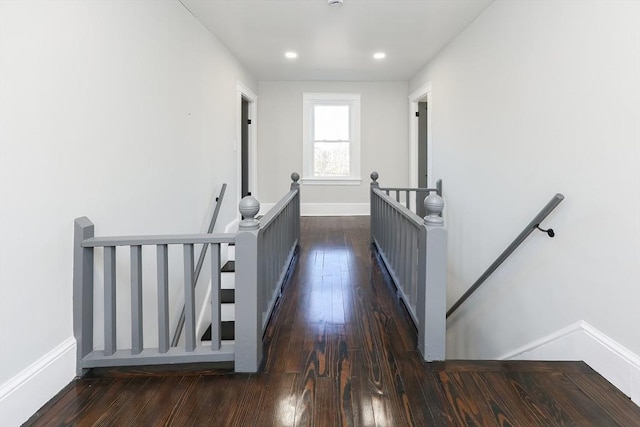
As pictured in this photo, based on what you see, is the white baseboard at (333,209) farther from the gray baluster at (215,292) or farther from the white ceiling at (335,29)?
the gray baluster at (215,292)

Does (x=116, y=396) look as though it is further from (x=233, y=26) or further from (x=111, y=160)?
(x=233, y=26)

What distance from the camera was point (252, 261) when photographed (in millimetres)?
1808

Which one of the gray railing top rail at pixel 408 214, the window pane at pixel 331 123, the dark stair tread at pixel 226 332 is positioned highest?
the window pane at pixel 331 123

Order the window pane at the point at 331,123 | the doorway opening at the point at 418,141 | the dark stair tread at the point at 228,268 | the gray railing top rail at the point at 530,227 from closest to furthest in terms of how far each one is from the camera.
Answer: the gray railing top rail at the point at 530,227, the dark stair tread at the point at 228,268, the doorway opening at the point at 418,141, the window pane at the point at 331,123

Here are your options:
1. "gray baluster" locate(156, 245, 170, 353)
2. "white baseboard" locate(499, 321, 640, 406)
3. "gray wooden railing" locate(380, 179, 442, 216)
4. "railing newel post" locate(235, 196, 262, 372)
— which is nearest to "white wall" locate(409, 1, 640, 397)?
"white baseboard" locate(499, 321, 640, 406)

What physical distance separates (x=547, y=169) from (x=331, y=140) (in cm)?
448

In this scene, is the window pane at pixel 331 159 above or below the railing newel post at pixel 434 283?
above

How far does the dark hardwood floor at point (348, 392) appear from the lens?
149cm

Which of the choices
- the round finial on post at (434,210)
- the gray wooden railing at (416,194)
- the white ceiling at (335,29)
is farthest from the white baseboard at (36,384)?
the gray wooden railing at (416,194)

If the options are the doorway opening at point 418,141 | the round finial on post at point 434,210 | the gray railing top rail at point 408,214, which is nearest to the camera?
the round finial on post at point 434,210

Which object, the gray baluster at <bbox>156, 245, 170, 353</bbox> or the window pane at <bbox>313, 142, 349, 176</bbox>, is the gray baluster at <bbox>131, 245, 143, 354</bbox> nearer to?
the gray baluster at <bbox>156, 245, 170, 353</bbox>

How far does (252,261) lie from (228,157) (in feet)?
9.73

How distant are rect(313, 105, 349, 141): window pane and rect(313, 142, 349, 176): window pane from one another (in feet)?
0.39

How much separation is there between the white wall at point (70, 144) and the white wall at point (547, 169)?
2.57 m
